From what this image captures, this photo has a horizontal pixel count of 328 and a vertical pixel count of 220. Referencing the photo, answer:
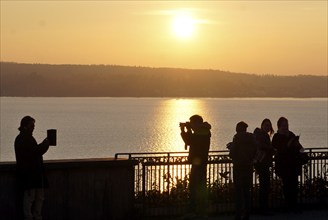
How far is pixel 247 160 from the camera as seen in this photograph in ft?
52.5

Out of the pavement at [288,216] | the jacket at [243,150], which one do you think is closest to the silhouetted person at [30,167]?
the pavement at [288,216]

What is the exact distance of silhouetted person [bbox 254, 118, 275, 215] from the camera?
1698cm

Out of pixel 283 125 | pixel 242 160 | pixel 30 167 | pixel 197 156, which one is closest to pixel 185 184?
pixel 197 156

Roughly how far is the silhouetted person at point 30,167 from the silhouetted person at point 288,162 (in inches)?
204

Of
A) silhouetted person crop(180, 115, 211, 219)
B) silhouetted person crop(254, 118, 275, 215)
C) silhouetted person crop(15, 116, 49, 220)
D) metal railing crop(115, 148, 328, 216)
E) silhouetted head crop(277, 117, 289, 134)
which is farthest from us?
silhouetted head crop(277, 117, 289, 134)

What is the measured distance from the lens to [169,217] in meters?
16.8

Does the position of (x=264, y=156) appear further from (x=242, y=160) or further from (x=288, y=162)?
(x=242, y=160)

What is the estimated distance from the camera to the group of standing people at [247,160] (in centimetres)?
1590

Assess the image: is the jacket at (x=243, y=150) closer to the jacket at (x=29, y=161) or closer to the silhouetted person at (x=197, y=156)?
the silhouetted person at (x=197, y=156)

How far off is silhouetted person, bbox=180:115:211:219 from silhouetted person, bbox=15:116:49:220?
9.03ft

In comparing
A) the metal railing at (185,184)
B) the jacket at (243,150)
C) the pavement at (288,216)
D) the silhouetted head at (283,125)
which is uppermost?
the silhouetted head at (283,125)

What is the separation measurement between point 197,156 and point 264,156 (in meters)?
1.76

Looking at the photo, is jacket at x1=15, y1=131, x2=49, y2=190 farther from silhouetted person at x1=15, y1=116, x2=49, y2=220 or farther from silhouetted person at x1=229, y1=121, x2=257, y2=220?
silhouetted person at x1=229, y1=121, x2=257, y2=220

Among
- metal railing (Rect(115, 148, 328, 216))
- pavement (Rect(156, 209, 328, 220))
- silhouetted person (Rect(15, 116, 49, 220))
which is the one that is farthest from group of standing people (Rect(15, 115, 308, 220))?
metal railing (Rect(115, 148, 328, 216))
